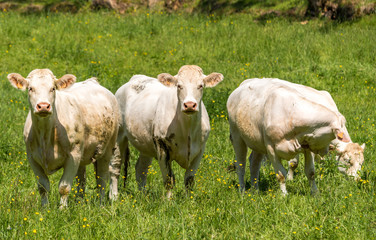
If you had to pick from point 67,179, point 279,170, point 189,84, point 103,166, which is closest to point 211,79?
point 189,84

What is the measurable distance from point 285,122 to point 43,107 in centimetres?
344

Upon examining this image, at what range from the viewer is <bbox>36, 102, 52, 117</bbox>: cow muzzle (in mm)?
6840

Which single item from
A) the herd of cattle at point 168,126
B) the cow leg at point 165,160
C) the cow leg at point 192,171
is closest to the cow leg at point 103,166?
the herd of cattle at point 168,126

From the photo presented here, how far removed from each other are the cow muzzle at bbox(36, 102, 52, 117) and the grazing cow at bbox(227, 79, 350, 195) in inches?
127

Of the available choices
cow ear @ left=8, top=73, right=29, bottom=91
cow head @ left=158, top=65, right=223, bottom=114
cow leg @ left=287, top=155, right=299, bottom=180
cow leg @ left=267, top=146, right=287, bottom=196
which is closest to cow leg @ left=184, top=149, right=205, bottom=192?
cow head @ left=158, top=65, right=223, bottom=114

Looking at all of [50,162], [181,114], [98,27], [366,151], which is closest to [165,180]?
[181,114]

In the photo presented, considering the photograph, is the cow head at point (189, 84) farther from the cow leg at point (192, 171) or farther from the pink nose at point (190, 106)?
the cow leg at point (192, 171)

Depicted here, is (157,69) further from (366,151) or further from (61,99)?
(61,99)

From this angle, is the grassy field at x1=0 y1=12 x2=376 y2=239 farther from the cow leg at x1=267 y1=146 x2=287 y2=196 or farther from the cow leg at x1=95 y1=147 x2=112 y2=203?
the cow leg at x1=95 y1=147 x2=112 y2=203

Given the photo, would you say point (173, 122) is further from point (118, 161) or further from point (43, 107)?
point (43, 107)

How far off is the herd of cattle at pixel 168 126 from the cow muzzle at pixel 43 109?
12 mm

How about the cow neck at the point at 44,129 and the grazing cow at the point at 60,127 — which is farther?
the cow neck at the point at 44,129

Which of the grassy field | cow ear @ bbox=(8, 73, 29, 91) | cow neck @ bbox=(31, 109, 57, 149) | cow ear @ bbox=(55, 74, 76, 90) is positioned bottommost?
the grassy field

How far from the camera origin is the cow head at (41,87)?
6.91m
